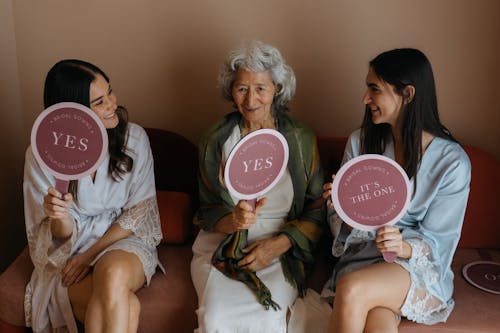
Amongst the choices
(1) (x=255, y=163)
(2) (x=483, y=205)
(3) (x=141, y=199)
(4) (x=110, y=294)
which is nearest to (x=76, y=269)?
(4) (x=110, y=294)

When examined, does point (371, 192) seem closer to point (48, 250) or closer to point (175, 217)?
point (175, 217)

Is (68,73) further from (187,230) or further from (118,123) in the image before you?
(187,230)

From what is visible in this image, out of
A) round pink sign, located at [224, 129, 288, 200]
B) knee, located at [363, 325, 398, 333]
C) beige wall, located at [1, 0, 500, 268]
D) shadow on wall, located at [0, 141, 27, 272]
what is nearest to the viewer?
knee, located at [363, 325, 398, 333]

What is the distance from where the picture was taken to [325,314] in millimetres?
1978

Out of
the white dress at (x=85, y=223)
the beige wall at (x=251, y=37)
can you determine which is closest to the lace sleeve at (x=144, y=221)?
the white dress at (x=85, y=223)

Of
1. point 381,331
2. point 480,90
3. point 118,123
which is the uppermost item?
point 480,90

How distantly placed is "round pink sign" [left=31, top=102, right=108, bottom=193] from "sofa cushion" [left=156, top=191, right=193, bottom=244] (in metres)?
0.52

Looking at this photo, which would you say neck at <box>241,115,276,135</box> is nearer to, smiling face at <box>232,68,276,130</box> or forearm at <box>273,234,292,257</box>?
smiling face at <box>232,68,276,130</box>

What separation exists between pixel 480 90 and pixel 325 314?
3.96ft

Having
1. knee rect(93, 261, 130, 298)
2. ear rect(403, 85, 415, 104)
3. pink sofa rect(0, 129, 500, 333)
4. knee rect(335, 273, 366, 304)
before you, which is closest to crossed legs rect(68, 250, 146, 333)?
knee rect(93, 261, 130, 298)

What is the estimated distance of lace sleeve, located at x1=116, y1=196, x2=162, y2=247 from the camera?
2.16 m

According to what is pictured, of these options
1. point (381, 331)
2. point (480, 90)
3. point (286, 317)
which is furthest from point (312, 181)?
point (480, 90)

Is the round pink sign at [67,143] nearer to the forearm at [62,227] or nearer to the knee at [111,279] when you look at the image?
the forearm at [62,227]

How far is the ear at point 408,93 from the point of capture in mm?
1877
